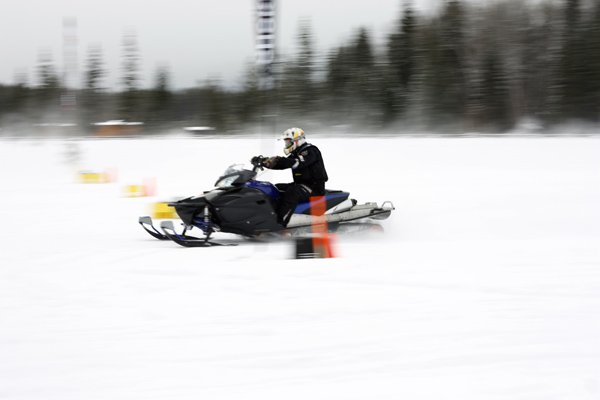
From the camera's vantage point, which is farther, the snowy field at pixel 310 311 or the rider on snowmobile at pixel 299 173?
the rider on snowmobile at pixel 299 173

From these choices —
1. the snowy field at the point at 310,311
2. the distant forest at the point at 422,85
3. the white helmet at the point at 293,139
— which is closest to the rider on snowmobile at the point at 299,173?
the white helmet at the point at 293,139

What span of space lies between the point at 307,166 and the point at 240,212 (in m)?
1.00

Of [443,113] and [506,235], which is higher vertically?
[443,113]

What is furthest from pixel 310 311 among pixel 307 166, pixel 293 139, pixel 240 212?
pixel 293 139

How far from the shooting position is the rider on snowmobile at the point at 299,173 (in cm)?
678

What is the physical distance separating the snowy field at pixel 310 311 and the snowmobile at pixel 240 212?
210 millimetres

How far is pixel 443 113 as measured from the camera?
2767cm

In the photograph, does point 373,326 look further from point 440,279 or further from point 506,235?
point 506,235

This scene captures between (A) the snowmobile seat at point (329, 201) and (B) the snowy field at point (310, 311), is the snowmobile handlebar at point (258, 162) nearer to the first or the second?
(A) the snowmobile seat at point (329, 201)

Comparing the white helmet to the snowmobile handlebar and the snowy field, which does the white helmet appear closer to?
the snowmobile handlebar

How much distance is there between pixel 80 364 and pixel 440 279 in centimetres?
322

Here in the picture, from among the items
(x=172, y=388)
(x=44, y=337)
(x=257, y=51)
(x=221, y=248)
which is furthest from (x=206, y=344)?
(x=257, y=51)

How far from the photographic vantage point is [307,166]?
6.80m

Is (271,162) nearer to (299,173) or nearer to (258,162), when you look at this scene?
(258,162)
